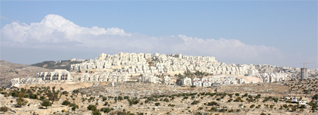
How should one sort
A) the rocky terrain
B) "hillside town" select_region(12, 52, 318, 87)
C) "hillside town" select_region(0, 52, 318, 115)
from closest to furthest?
the rocky terrain
"hillside town" select_region(0, 52, 318, 115)
"hillside town" select_region(12, 52, 318, 87)

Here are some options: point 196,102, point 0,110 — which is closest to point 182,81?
point 196,102

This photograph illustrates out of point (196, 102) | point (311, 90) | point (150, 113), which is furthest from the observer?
point (311, 90)

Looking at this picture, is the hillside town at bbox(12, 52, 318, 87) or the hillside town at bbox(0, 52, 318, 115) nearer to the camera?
the hillside town at bbox(0, 52, 318, 115)

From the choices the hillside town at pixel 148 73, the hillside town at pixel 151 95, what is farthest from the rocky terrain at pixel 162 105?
the hillside town at pixel 148 73

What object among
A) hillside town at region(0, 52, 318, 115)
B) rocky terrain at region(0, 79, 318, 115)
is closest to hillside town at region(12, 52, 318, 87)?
hillside town at region(0, 52, 318, 115)

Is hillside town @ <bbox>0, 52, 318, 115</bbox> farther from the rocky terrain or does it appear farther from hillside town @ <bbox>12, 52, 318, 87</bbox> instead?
hillside town @ <bbox>12, 52, 318, 87</bbox>

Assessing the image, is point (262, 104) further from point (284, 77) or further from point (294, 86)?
point (284, 77)

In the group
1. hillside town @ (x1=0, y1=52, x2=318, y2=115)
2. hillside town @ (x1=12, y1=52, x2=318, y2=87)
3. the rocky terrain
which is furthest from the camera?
hillside town @ (x1=12, y1=52, x2=318, y2=87)

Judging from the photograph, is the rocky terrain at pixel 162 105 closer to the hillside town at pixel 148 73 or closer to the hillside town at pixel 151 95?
the hillside town at pixel 151 95

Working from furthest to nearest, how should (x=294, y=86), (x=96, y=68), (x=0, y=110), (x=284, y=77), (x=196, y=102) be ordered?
(x=284, y=77), (x=96, y=68), (x=294, y=86), (x=196, y=102), (x=0, y=110)

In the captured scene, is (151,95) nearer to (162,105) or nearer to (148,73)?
(162,105)

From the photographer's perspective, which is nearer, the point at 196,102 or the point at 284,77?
the point at 196,102
